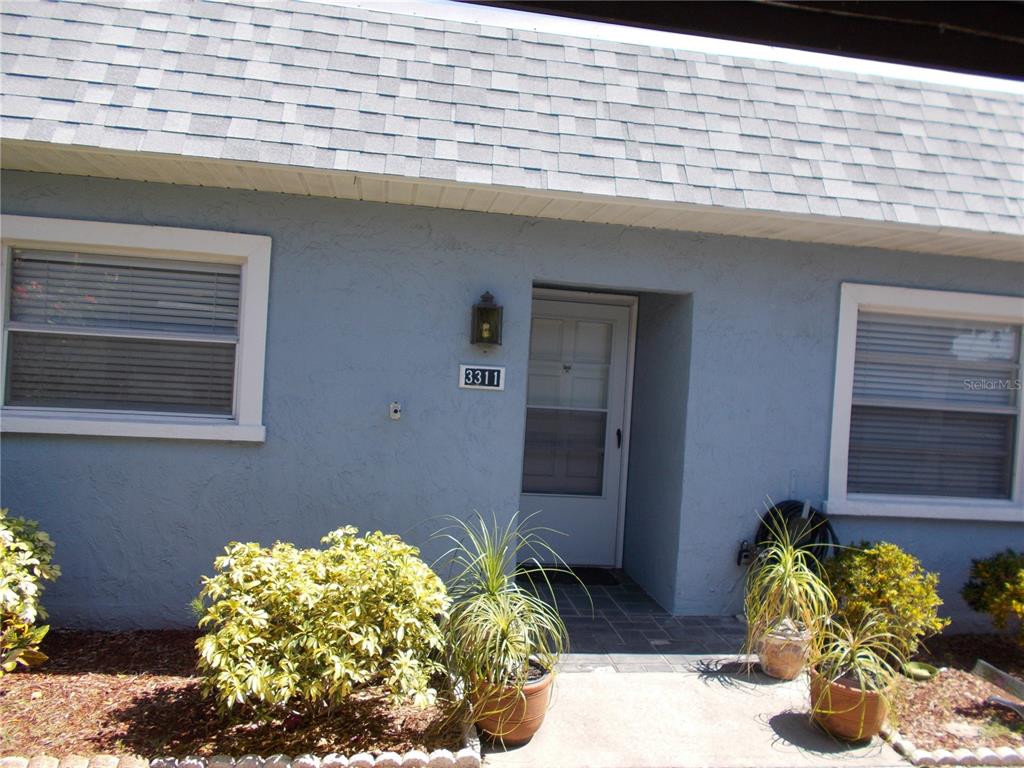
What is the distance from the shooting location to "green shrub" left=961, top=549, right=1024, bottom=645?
4.98m

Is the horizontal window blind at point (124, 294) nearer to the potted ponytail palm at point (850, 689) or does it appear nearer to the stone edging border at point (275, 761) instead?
the stone edging border at point (275, 761)

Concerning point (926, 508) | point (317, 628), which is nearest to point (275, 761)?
point (317, 628)

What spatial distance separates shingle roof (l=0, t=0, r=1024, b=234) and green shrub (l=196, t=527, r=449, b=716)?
2.33 meters

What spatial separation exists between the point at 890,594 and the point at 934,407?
6.82ft

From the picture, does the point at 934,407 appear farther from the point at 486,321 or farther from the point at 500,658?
the point at 500,658

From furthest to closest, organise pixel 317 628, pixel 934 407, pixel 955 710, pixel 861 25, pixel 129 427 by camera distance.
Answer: pixel 934 407 → pixel 129 427 → pixel 955 710 → pixel 317 628 → pixel 861 25

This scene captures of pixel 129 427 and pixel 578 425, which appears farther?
pixel 578 425

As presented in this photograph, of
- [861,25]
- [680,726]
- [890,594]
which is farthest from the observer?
[890,594]

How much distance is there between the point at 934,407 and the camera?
5.98m

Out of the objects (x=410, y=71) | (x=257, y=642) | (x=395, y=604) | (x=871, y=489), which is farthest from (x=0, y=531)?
(x=871, y=489)

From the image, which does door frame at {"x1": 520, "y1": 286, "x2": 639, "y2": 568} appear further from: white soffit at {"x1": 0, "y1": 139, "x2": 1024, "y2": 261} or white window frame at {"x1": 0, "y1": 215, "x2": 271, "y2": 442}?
white window frame at {"x1": 0, "y1": 215, "x2": 271, "y2": 442}

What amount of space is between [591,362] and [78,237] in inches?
165

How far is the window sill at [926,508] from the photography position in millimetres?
5625

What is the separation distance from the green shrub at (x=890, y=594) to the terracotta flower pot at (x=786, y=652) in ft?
1.03
